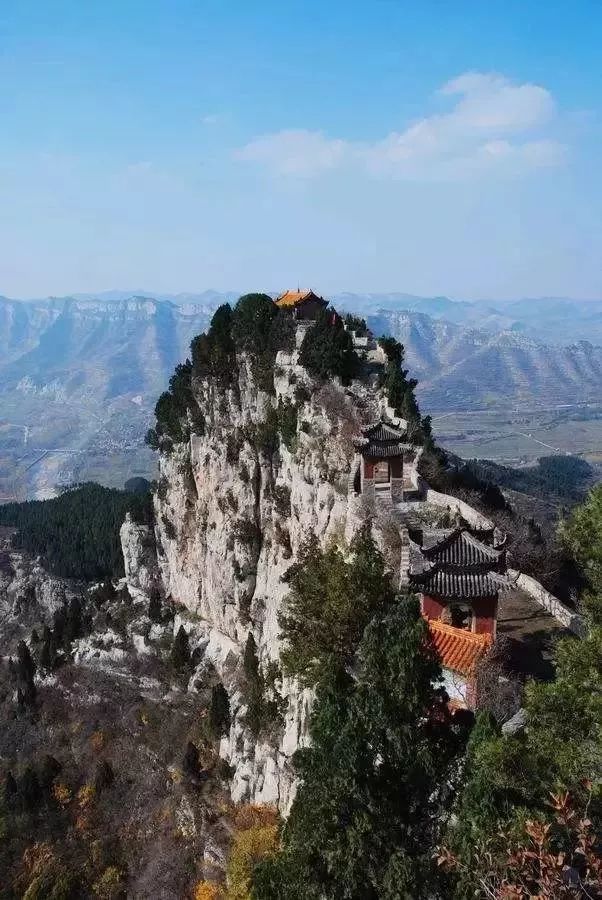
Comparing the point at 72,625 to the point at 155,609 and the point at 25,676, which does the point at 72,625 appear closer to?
the point at 25,676

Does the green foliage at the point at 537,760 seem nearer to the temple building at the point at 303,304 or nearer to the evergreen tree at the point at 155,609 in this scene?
the temple building at the point at 303,304

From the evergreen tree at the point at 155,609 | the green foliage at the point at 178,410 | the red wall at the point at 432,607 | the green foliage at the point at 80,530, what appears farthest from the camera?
the green foliage at the point at 80,530

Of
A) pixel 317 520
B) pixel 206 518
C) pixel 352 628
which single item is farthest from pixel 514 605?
pixel 206 518

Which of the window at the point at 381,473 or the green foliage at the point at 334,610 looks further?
the window at the point at 381,473

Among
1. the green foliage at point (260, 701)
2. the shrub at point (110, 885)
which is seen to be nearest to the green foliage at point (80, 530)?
the green foliage at point (260, 701)

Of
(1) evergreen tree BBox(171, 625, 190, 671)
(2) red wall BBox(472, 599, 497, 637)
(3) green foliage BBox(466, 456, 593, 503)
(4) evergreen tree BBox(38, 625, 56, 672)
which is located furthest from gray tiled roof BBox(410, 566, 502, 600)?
(3) green foliage BBox(466, 456, 593, 503)

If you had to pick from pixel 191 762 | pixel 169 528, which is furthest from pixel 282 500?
pixel 169 528

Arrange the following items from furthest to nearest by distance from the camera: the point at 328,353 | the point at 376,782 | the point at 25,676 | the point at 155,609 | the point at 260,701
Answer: the point at 155,609 < the point at 25,676 < the point at 328,353 < the point at 260,701 < the point at 376,782
